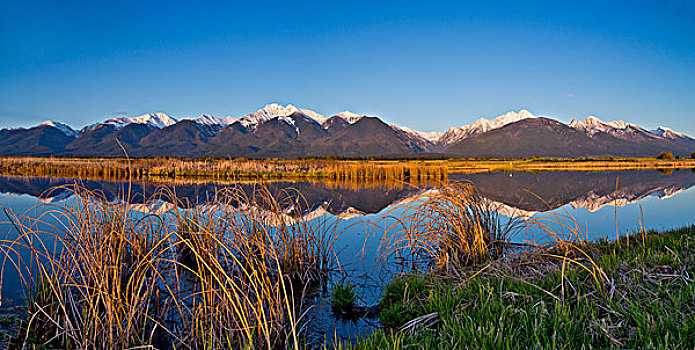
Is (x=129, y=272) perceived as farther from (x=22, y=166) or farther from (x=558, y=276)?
(x=22, y=166)

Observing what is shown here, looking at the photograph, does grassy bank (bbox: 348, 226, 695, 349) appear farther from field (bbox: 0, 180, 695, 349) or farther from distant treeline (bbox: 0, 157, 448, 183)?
distant treeline (bbox: 0, 157, 448, 183)

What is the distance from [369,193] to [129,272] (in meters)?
20.0

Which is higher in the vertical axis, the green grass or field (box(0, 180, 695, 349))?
field (box(0, 180, 695, 349))

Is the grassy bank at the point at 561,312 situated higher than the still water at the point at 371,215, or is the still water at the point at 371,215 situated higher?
the grassy bank at the point at 561,312

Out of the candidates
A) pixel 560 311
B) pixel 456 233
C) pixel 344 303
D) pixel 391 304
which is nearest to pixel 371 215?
pixel 456 233

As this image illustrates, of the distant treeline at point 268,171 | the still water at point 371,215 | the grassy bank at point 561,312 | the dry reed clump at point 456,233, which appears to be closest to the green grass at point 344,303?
the still water at point 371,215

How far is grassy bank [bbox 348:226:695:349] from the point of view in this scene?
327 centimetres

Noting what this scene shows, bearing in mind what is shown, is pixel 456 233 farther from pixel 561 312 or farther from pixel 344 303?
pixel 561 312

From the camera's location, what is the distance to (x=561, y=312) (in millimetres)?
3738

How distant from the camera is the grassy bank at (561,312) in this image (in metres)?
3.27

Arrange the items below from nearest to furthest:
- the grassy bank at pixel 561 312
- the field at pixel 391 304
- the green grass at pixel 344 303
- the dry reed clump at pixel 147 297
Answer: the grassy bank at pixel 561 312 < the field at pixel 391 304 < the dry reed clump at pixel 147 297 < the green grass at pixel 344 303

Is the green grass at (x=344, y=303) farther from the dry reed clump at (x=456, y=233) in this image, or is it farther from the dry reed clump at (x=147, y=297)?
the dry reed clump at (x=456, y=233)

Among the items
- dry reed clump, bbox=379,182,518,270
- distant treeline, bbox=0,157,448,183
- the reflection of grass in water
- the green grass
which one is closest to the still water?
the green grass

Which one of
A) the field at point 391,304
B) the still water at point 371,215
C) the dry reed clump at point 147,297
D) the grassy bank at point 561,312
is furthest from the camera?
the still water at point 371,215
